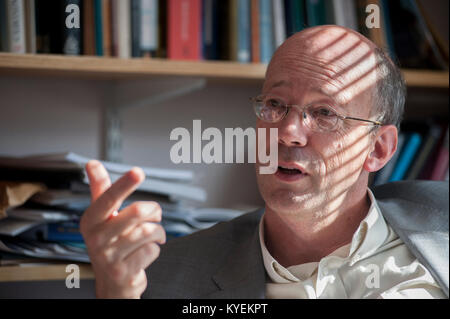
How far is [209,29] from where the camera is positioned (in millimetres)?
1271

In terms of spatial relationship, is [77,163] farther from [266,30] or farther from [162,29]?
[266,30]

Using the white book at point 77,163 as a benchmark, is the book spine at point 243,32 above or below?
above

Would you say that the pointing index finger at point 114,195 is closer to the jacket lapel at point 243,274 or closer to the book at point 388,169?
the jacket lapel at point 243,274

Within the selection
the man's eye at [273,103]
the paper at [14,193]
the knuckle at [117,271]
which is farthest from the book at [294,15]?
the knuckle at [117,271]

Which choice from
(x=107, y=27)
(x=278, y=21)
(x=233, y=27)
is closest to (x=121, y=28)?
(x=107, y=27)

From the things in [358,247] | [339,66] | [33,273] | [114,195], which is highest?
[339,66]

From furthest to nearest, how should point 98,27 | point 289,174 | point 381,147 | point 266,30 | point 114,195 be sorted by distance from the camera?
1. point 266,30
2. point 98,27
3. point 381,147
4. point 289,174
5. point 114,195

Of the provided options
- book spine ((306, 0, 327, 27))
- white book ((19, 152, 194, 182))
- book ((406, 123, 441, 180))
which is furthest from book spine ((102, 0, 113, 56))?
book ((406, 123, 441, 180))

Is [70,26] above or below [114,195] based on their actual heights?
above

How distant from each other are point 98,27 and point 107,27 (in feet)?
0.06

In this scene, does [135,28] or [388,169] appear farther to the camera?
[388,169]

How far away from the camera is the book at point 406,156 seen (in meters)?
1.37

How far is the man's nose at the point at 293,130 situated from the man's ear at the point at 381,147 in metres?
0.16
